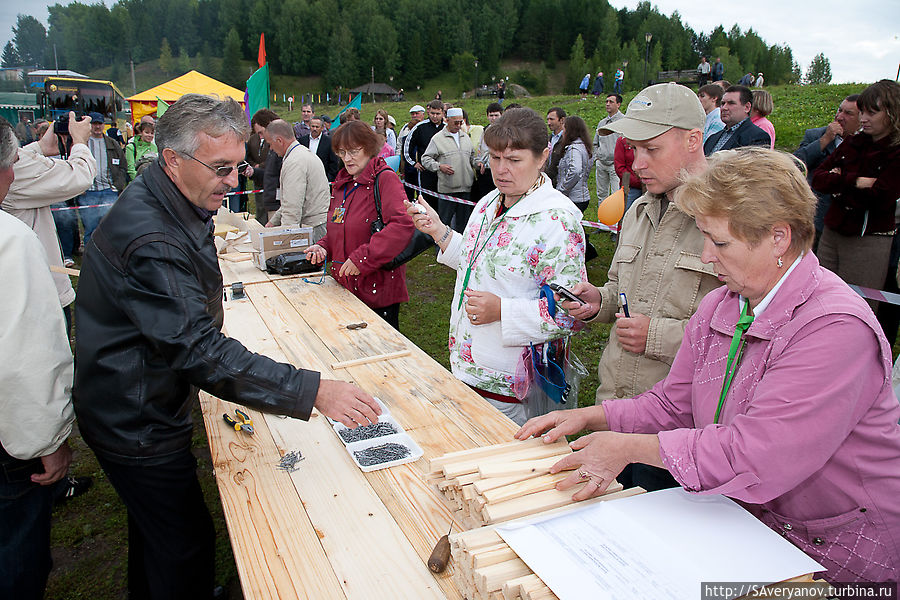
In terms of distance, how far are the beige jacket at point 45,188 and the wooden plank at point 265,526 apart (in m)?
1.89

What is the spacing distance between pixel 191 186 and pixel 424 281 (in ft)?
19.4

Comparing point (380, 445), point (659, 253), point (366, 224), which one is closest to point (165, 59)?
point (366, 224)

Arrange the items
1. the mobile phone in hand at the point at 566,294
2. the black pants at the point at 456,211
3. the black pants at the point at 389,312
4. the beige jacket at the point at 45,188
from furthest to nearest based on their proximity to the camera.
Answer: the black pants at the point at 456,211 → the black pants at the point at 389,312 → the beige jacket at the point at 45,188 → the mobile phone in hand at the point at 566,294

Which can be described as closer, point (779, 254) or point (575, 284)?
point (779, 254)

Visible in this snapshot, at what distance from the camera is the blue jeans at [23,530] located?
1.92 m

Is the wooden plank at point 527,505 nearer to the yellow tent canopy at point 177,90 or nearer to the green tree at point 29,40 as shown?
the yellow tent canopy at point 177,90

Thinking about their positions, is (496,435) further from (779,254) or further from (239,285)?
(239,285)

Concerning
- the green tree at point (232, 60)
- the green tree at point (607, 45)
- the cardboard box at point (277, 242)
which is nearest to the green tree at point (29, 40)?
the green tree at point (232, 60)

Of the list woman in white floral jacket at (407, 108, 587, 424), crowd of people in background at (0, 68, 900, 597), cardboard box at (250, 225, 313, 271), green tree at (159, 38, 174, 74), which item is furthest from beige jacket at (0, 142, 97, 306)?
green tree at (159, 38, 174, 74)

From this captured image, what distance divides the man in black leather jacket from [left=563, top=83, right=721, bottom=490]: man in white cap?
99 centimetres

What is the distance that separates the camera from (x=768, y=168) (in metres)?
1.37

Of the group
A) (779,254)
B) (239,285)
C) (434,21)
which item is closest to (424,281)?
(239,285)

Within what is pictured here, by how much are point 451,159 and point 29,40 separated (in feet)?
303

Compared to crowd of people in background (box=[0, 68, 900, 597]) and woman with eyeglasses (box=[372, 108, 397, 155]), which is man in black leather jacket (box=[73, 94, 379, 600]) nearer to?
crowd of people in background (box=[0, 68, 900, 597])
